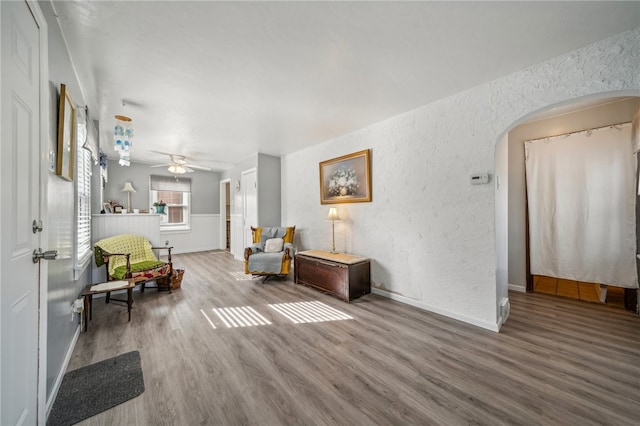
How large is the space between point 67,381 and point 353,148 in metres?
3.89

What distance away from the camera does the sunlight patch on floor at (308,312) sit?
2.74 metres

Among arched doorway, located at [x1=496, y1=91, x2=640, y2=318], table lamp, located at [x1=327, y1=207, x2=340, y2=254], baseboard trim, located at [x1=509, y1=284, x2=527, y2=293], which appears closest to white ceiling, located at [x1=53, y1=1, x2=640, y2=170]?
arched doorway, located at [x1=496, y1=91, x2=640, y2=318]

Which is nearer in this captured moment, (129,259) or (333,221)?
(129,259)

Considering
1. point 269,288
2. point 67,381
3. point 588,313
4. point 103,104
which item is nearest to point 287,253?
point 269,288

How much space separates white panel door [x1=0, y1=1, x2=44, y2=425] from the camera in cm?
93

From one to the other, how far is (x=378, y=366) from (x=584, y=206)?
3.49 metres

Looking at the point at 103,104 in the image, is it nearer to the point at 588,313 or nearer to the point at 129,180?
the point at 129,180

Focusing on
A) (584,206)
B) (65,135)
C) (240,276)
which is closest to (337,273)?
(240,276)

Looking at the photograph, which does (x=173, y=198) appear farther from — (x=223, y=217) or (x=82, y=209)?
(x=82, y=209)

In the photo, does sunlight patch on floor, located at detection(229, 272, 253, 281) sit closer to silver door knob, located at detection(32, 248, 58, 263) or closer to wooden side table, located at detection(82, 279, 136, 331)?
wooden side table, located at detection(82, 279, 136, 331)

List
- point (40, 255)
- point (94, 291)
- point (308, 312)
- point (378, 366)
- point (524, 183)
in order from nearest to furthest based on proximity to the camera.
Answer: point (40, 255), point (378, 366), point (94, 291), point (308, 312), point (524, 183)

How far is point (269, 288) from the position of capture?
387 cm

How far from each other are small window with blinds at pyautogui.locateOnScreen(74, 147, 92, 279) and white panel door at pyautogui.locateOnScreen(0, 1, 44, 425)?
138cm

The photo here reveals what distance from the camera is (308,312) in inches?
115
